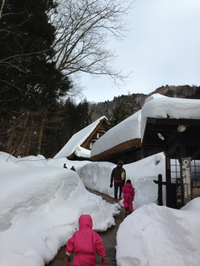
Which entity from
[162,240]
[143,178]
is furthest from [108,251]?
[143,178]

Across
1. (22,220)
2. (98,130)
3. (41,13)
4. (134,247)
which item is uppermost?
(41,13)

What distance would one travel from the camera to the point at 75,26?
1025cm

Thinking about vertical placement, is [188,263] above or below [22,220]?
below

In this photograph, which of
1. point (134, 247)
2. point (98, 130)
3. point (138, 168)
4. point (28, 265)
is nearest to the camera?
point (28, 265)

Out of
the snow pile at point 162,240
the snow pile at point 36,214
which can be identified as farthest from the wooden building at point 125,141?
the snow pile at point 162,240

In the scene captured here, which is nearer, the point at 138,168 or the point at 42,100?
the point at 42,100

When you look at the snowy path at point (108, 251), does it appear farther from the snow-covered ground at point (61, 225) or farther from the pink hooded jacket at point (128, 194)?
the pink hooded jacket at point (128, 194)

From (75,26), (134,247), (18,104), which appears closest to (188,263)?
(134,247)

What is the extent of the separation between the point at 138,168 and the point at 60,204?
6.17 meters

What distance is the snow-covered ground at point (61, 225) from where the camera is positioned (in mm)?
2729

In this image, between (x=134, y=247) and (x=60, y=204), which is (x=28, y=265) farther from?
(x=60, y=204)

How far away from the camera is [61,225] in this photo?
3.89m

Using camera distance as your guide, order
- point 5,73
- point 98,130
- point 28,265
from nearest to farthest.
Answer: point 28,265 → point 5,73 → point 98,130

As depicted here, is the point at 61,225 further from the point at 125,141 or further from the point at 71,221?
the point at 125,141
